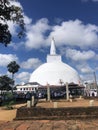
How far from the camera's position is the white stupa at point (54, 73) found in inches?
4154

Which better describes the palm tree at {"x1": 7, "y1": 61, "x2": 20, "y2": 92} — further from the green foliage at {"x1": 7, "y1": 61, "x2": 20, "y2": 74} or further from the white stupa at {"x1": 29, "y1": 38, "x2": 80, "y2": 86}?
the white stupa at {"x1": 29, "y1": 38, "x2": 80, "y2": 86}

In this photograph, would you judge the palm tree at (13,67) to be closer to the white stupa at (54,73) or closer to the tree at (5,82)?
the tree at (5,82)

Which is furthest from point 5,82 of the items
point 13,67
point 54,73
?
point 54,73

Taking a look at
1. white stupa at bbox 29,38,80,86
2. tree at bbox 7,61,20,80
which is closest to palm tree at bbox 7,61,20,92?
tree at bbox 7,61,20,80

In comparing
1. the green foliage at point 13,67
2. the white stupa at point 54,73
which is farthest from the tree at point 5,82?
the white stupa at point 54,73

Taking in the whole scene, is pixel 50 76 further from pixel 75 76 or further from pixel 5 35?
pixel 5 35

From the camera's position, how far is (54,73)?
105875 mm

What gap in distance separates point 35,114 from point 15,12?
10.7 metres

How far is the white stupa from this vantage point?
346ft

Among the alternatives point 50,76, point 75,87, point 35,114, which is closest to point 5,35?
point 35,114

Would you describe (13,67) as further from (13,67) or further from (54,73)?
(54,73)

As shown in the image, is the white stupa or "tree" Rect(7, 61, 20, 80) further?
the white stupa

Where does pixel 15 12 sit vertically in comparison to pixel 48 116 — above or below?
above

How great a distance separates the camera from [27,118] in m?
12.1
